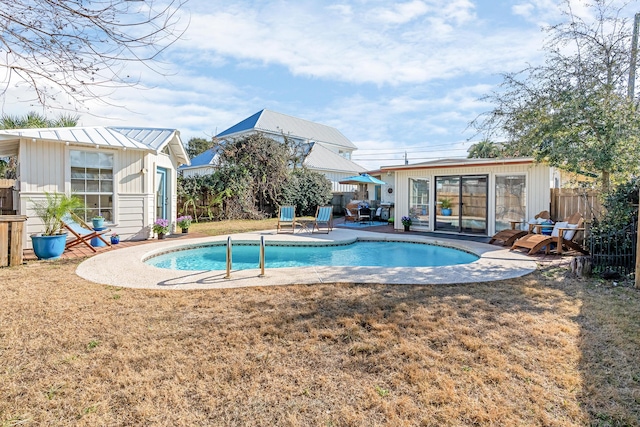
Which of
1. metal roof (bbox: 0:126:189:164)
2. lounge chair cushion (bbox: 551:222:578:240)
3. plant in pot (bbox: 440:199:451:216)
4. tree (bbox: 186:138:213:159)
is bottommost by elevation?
lounge chair cushion (bbox: 551:222:578:240)

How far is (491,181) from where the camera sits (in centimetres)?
1154

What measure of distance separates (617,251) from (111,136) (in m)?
12.1

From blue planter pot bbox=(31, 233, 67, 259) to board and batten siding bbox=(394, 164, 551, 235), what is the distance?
1075 centimetres

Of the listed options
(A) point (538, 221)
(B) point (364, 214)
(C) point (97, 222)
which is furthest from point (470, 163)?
(C) point (97, 222)

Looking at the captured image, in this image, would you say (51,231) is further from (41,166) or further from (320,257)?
(320,257)

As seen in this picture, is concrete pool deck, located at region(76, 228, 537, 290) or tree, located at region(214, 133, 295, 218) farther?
tree, located at region(214, 133, 295, 218)

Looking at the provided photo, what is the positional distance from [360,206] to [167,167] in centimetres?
923

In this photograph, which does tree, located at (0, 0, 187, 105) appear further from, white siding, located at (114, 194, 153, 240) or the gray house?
the gray house

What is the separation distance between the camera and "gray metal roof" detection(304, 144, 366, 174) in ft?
83.5

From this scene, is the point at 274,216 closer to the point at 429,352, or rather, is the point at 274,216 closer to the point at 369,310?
the point at 369,310

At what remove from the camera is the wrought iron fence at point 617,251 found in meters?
6.12

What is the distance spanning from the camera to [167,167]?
1184 cm

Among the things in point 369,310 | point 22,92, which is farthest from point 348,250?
point 22,92

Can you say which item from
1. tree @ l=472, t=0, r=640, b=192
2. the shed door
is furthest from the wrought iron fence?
the shed door
